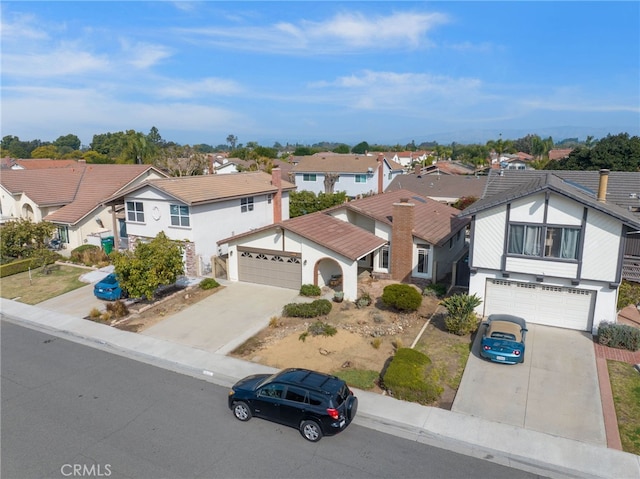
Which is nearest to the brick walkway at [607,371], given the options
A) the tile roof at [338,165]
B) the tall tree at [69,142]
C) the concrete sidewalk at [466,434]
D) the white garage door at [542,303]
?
the concrete sidewalk at [466,434]

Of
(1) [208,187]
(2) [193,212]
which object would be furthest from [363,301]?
(1) [208,187]

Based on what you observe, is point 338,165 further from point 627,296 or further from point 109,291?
point 627,296

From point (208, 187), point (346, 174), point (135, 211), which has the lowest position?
point (135, 211)

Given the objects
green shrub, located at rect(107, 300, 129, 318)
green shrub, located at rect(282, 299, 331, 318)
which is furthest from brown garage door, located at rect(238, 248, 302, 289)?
green shrub, located at rect(107, 300, 129, 318)

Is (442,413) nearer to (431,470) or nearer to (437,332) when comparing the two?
(431,470)

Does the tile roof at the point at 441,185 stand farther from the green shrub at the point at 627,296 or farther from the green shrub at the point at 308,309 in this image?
the green shrub at the point at 308,309

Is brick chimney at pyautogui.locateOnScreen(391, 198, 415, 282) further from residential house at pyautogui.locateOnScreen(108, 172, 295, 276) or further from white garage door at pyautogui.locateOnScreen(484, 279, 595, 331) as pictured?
residential house at pyautogui.locateOnScreen(108, 172, 295, 276)

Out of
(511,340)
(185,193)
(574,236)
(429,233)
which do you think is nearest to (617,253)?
(574,236)
